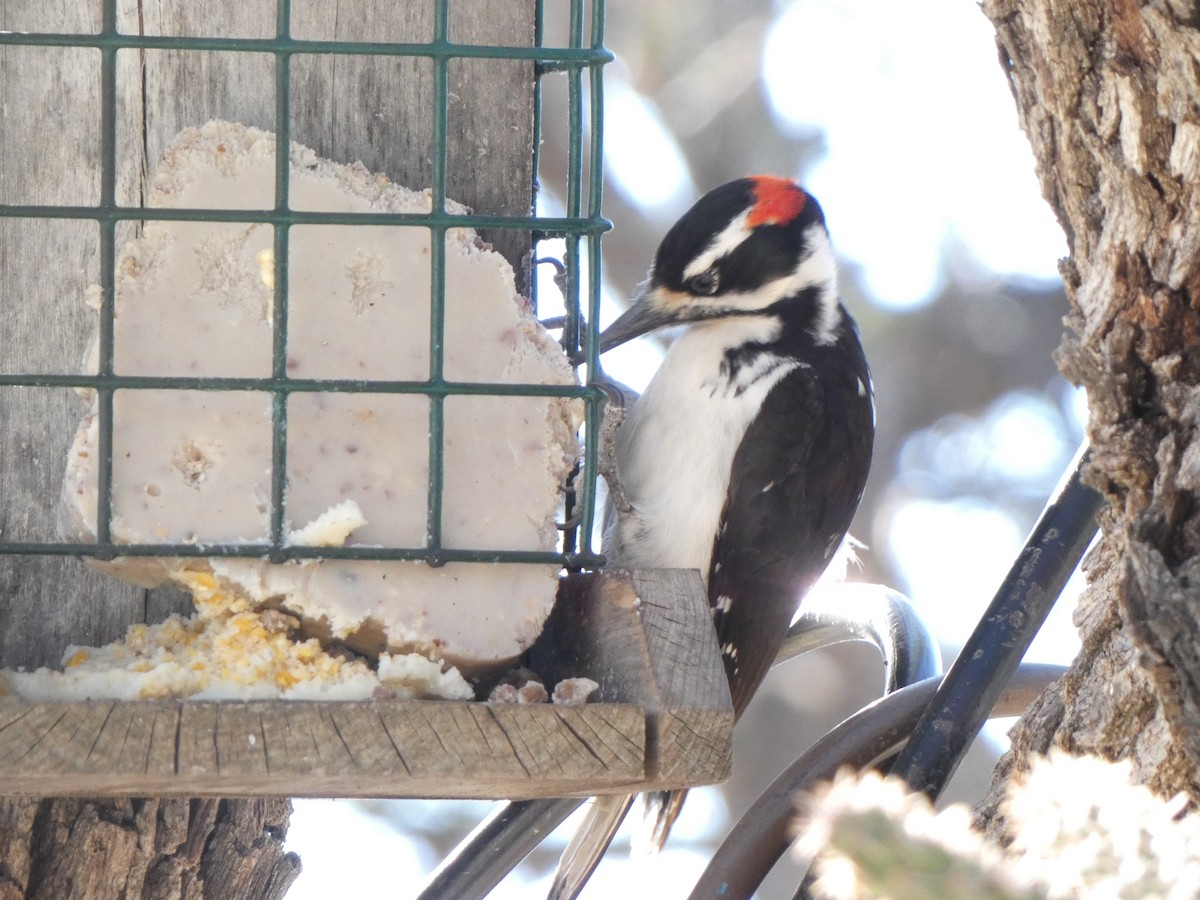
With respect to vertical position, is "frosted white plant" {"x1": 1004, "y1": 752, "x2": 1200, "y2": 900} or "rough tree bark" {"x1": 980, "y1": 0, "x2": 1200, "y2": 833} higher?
"rough tree bark" {"x1": 980, "y1": 0, "x2": 1200, "y2": 833}

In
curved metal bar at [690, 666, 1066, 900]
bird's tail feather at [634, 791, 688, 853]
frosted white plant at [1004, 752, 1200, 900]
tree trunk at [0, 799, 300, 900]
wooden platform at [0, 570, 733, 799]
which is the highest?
frosted white plant at [1004, 752, 1200, 900]

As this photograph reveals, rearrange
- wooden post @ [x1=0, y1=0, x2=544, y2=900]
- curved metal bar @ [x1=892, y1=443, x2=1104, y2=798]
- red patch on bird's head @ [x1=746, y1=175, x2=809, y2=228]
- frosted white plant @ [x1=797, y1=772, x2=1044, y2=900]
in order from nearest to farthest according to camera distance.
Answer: frosted white plant @ [x1=797, y1=772, x2=1044, y2=900]
curved metal bar @ [x1=892, y1=443, x2=1104, y2=798]
wooden post @ [x1=0, y1=0, x2=544, y2=900]
red patch on bird's head @ [x1=746, y1=175, x2=809, y2=228]

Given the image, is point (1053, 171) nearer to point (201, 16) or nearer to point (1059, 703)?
point (1059, 703)

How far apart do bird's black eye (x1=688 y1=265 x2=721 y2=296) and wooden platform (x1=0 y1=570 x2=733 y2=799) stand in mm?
Answer: 1450

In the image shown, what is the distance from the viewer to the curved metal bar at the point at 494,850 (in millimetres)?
2686

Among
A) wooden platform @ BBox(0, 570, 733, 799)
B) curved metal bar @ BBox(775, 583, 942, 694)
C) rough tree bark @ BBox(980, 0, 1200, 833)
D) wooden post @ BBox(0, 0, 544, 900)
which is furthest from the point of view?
curved metal bar @ BBox(775, 583, 942, 694)

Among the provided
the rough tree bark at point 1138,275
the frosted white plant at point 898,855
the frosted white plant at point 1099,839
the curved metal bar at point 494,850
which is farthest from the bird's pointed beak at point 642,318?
the frosted white plant at point 898,855

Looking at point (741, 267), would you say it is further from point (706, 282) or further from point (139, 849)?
point (139, 849)

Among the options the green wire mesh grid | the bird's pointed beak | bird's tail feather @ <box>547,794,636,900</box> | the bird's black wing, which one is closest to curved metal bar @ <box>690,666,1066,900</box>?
the green wire mesh grid

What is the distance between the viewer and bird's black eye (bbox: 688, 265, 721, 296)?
3.52 metres

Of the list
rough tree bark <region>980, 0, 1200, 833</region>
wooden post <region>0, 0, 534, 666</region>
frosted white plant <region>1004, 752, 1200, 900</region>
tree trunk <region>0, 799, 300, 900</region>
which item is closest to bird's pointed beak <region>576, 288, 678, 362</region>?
wooden post <region>0, 0, 534, 666</region>

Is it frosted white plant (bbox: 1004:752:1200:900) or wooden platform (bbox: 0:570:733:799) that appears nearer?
frosted white plant (bbox: 1004:752:1200:900)

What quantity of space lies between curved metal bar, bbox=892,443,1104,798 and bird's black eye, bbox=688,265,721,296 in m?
1.16

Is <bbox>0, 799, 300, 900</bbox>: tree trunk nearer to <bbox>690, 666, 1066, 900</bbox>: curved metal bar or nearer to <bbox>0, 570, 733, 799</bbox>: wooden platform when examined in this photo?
<bbox>0, 570, 733, 799</bbox>: wooden platform
